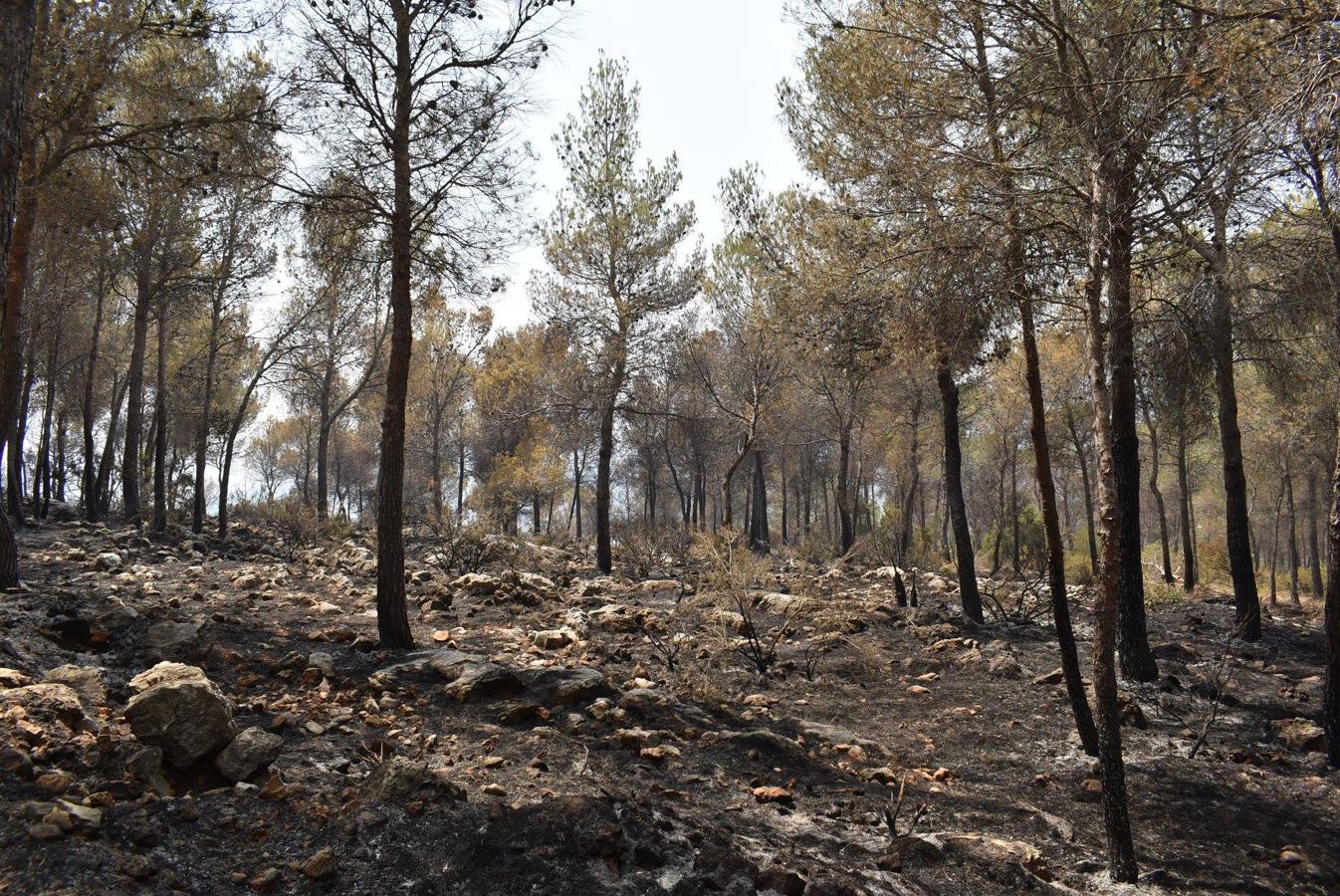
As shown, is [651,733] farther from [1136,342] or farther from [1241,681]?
[1136,342]

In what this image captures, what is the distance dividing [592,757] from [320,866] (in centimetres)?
210

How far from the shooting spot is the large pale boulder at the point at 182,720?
12.1ft

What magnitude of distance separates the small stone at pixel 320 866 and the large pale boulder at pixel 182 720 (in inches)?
42.2

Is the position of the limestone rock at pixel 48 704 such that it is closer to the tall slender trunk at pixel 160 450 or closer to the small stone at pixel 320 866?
the small stone at pixel 320 866

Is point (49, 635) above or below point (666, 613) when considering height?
above

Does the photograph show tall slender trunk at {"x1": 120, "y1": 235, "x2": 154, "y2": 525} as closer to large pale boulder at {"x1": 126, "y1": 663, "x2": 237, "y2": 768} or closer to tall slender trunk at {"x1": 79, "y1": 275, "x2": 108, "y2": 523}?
tall slender trunk at {"x1": 79, "y1": 275, "x2": 108, "y2": 523}

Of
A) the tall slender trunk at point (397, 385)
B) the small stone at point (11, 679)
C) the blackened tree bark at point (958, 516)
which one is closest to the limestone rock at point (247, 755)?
the small stone at point (11, 679)

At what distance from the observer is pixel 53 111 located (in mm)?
7699

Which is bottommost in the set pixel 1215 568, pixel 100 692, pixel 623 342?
pixel 1215 568

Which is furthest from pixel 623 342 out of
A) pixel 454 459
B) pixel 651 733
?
pixel 454 459

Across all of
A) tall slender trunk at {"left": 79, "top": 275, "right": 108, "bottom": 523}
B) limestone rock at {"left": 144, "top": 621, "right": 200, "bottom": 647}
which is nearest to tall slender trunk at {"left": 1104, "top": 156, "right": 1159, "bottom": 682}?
limestone rock at {"left": 144, "top": 621, "right": 200, "bottom": 647}

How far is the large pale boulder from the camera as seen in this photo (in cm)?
370

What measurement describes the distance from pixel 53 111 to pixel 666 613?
871 cm

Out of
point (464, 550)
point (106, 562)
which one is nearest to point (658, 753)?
point (106, 562)
